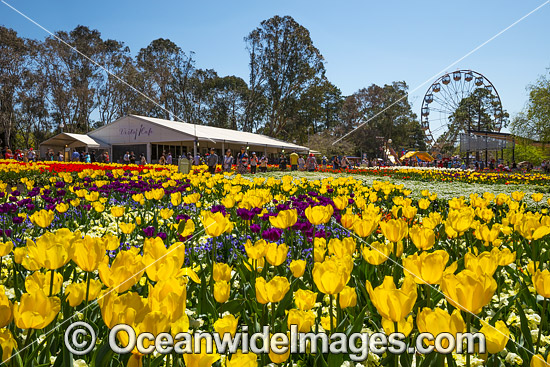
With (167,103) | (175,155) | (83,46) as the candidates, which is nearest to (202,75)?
(167,103)

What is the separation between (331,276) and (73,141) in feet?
108

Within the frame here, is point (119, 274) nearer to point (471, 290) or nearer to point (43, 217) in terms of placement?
point (471, 290)

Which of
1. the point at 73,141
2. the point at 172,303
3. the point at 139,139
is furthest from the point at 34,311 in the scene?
the point at 73,141

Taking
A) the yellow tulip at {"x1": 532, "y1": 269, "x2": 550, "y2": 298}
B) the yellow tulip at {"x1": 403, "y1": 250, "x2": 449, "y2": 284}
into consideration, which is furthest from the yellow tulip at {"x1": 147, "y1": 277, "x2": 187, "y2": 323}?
the yellow tulip at {"x1": 532, "y1": 269, "x2": 550, "y2": 298}

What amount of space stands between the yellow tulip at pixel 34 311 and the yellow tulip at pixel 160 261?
0.30 metres

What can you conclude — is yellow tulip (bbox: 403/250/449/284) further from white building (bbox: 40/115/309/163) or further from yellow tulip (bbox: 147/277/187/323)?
white building (bbox: 40/115/309/163)

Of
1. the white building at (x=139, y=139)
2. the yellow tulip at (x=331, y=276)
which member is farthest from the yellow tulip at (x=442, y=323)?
the white building at (x=139, y=139)

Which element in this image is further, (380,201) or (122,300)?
(380,201)

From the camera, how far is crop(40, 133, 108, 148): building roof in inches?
1127

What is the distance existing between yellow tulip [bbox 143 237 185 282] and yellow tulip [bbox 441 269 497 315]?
2.49ft

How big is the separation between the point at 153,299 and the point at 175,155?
3165cm

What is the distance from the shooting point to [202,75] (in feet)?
145

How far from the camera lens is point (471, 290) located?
0.90 metres

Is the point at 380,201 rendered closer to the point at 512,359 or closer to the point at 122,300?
the point at 512,359
